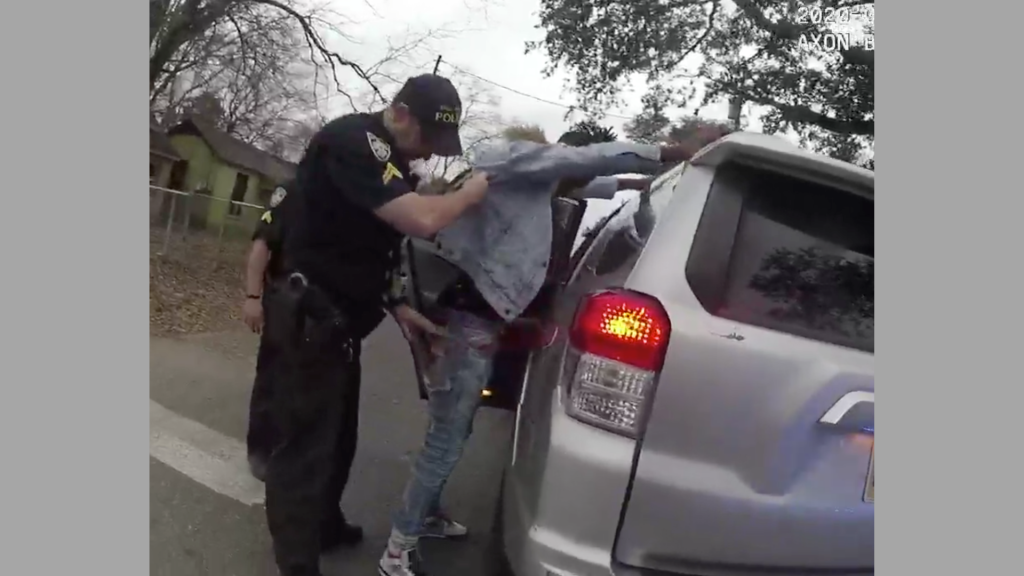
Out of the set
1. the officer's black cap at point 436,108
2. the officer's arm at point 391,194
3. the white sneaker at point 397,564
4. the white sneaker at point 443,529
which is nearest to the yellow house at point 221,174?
the officer's arm at point 391,194

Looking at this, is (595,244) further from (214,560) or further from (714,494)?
(214,560)

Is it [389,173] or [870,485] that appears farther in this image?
[389,173]

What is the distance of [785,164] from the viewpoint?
1.72 m

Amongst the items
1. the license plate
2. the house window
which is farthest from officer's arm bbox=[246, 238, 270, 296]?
the license plate

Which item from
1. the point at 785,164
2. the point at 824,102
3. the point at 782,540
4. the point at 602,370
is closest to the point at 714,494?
the point at 782,540

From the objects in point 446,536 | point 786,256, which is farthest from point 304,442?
point 786,256

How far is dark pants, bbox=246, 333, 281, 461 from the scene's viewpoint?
8.09ft

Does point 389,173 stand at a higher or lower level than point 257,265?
higher

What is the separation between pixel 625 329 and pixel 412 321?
99 cm

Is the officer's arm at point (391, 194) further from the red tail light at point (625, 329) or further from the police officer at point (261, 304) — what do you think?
the red tail light at point (625, 329)

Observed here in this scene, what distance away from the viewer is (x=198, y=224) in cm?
244

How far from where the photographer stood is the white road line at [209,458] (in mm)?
2906

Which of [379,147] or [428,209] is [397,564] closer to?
[428,209]

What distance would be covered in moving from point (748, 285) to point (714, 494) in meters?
0.43
